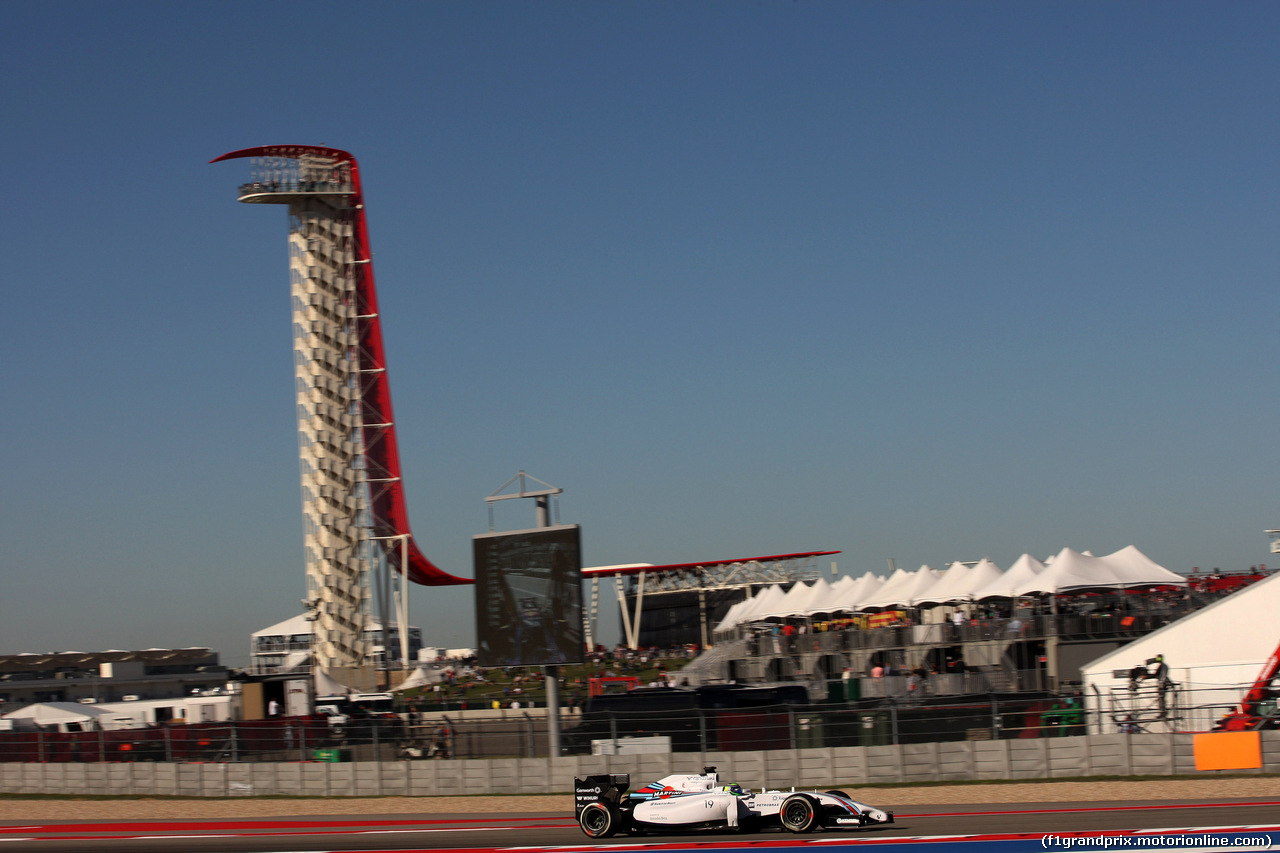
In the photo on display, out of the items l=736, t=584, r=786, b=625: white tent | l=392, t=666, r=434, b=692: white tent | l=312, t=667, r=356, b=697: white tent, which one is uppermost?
l=736, t=584, r=786, b=625: white tent

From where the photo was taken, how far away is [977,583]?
3522 cm

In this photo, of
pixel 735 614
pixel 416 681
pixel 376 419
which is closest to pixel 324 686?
pixel 735 614

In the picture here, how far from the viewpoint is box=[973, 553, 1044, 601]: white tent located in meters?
32.0

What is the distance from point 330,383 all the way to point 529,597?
49587mm

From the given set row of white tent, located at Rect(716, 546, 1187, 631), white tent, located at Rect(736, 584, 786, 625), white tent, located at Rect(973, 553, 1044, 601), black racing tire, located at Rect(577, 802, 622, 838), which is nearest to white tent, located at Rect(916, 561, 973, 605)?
row of white tent, located at Rect(716, 546, 1187, 631)

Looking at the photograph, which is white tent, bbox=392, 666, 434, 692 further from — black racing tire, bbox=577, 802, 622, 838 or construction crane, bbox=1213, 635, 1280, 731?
black racing tire, bbox=577, 802, 622, 838

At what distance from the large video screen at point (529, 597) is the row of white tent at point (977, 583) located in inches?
550

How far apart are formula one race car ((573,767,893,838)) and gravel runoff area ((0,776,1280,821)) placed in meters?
3.72

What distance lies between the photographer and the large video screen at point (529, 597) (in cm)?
2197

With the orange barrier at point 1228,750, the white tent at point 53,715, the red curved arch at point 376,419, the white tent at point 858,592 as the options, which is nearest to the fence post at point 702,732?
the orange barrier at point 1228,750

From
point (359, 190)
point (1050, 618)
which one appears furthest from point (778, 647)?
point (359, 190)

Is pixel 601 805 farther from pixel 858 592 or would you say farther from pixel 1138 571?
pixel 858 592

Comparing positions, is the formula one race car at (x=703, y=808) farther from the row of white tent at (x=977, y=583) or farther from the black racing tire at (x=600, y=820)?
the row of white tent at (x=977, y=583)

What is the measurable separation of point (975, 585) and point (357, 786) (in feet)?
62.9
